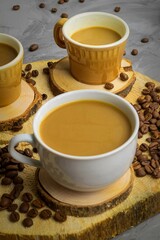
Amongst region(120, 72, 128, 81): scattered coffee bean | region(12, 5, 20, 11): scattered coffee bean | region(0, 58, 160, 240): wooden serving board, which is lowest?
region(12, 5, 20, 11): scattered coffee bean

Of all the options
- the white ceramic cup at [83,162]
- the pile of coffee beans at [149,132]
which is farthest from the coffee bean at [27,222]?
the pile of coffee beans at [149,132]

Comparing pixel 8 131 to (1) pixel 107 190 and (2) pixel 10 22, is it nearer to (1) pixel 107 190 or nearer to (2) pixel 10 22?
(1) pixel 107 190

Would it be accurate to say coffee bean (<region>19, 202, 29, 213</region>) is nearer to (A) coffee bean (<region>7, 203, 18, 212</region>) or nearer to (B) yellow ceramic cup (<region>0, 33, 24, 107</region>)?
(A) coffee bean (<region>7, 203, 18, 212</region>)

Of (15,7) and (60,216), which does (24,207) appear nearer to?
(60,216)

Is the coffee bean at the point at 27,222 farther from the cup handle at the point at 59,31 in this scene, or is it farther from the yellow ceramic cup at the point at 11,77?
the cup handle at the point at 59,31

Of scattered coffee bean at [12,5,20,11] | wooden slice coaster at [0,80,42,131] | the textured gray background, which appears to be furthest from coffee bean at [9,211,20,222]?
scattered coffee bean at [12,5,20,11]

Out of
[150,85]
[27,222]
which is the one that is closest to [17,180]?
[27,222]
